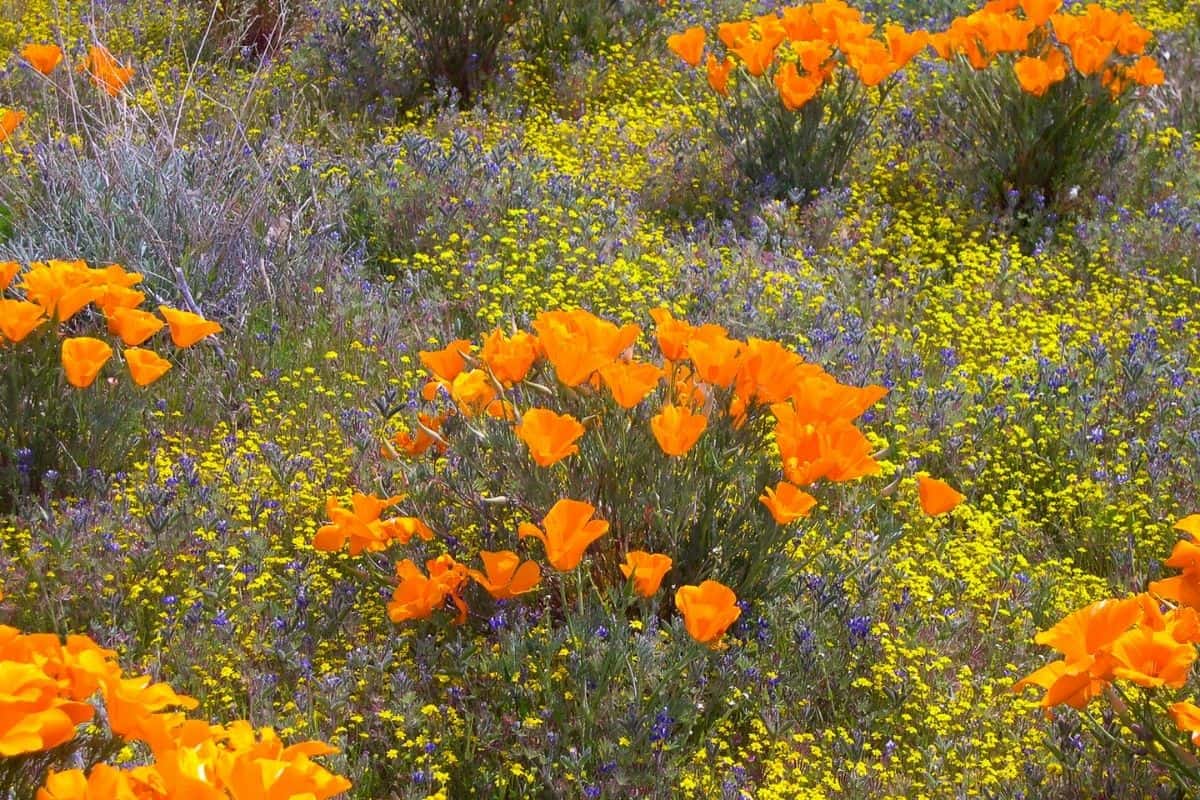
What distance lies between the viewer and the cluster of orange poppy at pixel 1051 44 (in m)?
4.64

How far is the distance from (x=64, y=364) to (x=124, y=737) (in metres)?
1.38

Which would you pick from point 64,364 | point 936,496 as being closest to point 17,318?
point 64,364

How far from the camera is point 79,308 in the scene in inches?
116

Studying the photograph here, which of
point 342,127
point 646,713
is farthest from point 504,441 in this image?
point 342,127

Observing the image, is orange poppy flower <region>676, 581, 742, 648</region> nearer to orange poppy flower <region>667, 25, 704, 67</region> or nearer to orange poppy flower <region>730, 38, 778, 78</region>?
orange poppy flower <region>730, 38, 778, 78</region>

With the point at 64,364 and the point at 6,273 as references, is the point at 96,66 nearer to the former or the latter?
the point at 6,273

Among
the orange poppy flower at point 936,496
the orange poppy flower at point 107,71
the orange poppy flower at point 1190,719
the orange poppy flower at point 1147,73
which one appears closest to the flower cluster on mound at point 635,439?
the orange poppy flower at point 936,496

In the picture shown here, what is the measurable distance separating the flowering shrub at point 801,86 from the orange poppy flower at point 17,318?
8.91 ft

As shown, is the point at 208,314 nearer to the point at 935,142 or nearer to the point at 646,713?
the point at 646,713

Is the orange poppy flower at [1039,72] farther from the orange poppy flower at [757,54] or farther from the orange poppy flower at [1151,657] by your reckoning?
the orange poppy flower at [1151,657]

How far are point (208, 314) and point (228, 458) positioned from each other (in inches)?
30.5

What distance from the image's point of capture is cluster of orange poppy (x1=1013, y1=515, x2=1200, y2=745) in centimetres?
194

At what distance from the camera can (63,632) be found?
107 inches

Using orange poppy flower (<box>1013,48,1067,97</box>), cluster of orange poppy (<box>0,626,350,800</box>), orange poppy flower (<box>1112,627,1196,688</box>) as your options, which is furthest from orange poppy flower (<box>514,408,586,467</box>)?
orange poppy flower (<box>1013,48,1067,97</box>)
